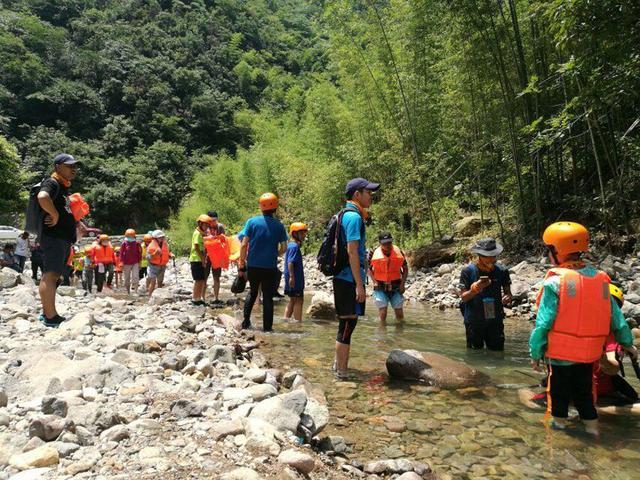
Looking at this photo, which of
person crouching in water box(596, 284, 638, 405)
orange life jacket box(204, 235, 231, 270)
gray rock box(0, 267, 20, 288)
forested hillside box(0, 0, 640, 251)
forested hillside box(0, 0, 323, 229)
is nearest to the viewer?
person crouching in water box(596, 284, 638, 405)

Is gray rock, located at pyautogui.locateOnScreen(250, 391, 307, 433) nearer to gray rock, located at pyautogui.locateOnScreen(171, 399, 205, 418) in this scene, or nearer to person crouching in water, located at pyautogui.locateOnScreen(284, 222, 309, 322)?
gray rock, located at pyautogui.locateOnScreen(171, 399, 205, 418)

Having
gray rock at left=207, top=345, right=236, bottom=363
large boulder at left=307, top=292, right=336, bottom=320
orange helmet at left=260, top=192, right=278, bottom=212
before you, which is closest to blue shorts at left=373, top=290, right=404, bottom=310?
large boulder at left=307, top=292, right=336, bottom=320

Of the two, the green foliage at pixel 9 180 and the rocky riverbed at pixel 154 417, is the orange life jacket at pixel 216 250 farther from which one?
the green foliage at pixel 9 180

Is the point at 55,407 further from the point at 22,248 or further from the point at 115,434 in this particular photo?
the point at 22,248

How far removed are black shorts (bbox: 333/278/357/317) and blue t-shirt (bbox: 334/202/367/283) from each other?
1.8 inches

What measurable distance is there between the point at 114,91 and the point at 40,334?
5654cm

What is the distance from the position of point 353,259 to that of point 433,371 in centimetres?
132

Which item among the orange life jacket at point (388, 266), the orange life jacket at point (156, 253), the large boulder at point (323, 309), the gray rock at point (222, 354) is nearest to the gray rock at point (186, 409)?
the gray rock at point (222, 354)

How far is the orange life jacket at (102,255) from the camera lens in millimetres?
11820

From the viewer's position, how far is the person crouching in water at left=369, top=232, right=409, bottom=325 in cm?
692

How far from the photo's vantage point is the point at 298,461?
206 cm

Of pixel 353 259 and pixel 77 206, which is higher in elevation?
pixel 77 206

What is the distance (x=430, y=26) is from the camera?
13.0 meters

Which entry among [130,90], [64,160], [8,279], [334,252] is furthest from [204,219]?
[130,90]
